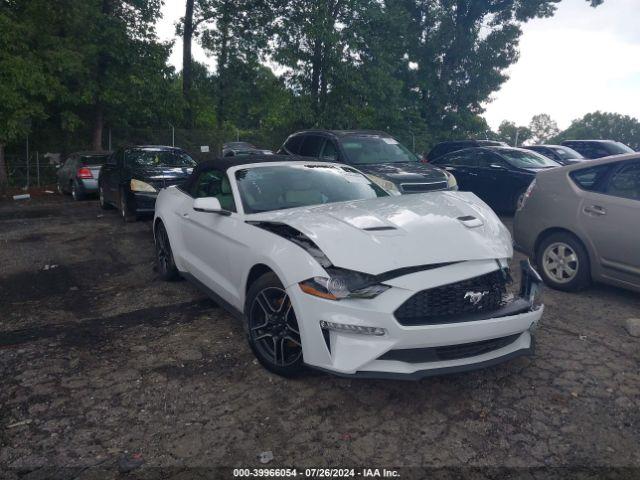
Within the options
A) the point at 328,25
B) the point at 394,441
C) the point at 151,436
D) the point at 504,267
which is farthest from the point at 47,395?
the point at 328,25

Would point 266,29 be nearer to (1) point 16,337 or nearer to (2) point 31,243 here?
(2) point 31,243

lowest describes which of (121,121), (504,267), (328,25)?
(504,267)

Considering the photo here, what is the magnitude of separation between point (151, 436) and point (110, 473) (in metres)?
0.35

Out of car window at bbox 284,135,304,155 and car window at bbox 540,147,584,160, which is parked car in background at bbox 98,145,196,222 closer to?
car window at bbox 284,135,304,155

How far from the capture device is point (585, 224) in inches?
213

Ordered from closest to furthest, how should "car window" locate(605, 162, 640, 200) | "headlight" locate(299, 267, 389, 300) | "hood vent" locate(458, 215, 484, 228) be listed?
"headlight" locate(299, 267, 389, 300) < "hood vent" locate(458, 215, 484, 228) < "car window" locate(605, 162, 640, 200)

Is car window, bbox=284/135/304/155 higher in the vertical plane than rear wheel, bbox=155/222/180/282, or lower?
higher

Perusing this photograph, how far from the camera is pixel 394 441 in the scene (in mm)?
2936

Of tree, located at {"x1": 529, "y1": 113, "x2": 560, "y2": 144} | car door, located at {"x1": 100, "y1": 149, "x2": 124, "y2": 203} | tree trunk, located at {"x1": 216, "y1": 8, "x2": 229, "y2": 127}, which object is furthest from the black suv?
tree, located at {"x1": 529, "y1": 113, "x2": 560, "y2": 144}

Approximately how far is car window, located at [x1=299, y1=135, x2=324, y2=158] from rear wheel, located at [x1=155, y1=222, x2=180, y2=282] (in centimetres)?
463

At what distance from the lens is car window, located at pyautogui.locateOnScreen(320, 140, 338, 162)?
32.2ft

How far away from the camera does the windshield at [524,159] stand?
1080cm

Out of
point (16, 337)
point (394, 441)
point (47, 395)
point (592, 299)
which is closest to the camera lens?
point (394, 441)

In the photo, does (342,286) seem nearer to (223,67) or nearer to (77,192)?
(77,192)
